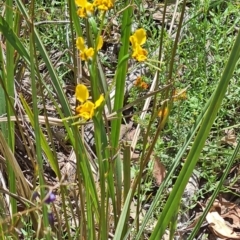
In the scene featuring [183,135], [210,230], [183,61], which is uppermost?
[183,61]

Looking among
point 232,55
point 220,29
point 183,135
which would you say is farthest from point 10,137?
point 220,29

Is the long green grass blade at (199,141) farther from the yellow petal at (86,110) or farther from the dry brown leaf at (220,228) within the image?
the dry brown leaf at (220,228)

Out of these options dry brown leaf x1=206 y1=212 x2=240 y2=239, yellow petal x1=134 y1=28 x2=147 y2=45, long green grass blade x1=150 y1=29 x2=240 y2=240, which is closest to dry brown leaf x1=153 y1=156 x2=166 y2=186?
dry brown leaf x1=206 y1=212 x2=240 y2=239

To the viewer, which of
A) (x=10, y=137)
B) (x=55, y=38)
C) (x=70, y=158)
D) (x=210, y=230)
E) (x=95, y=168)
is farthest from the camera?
(x=55, y=38)

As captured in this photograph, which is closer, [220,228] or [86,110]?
[86,110]

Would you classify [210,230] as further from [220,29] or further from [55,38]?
[55,38]

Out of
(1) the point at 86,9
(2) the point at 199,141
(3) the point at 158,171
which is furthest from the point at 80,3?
(3) the point at 158,171

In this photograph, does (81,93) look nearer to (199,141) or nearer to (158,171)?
(199,141)

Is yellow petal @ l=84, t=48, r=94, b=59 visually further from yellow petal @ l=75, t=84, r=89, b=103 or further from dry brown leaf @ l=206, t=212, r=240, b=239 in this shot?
dry brown leaf @ l=206, t=212, r=240, b=239

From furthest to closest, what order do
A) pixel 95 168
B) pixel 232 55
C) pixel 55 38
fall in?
pixel 55 38 → pixel 95 168 → pixel 232 55
